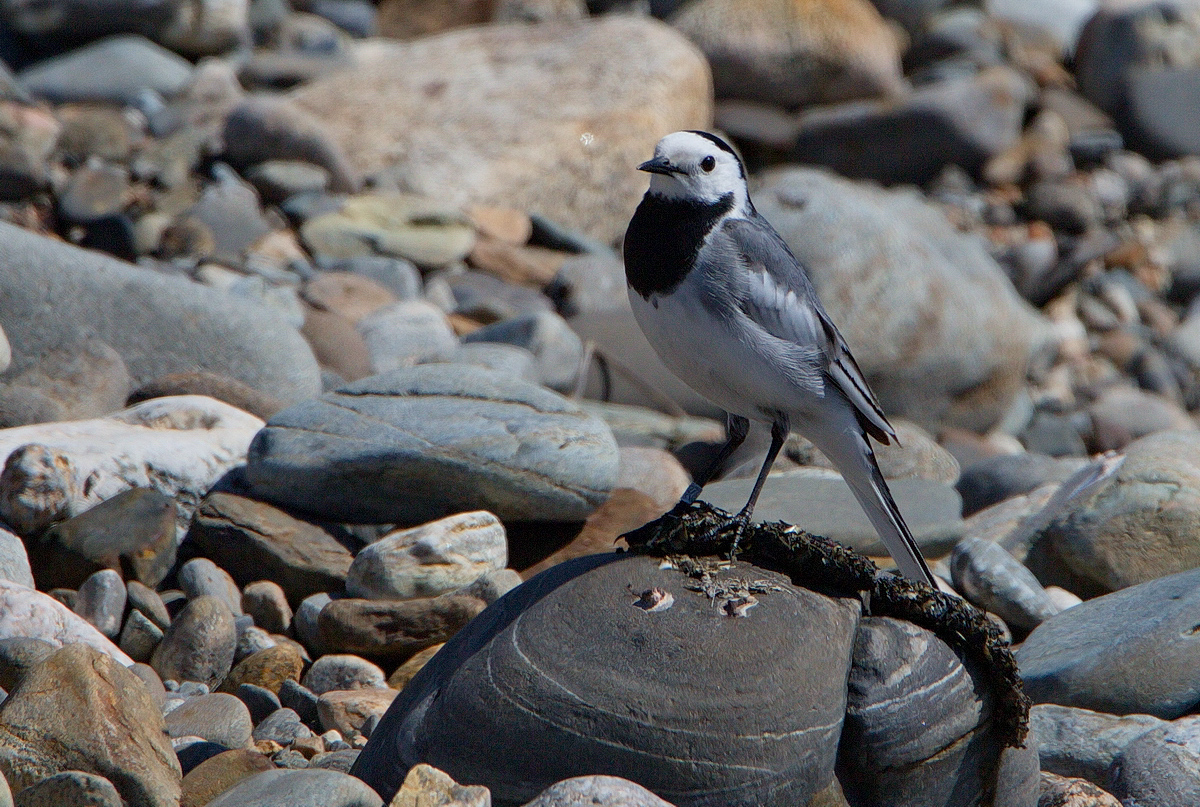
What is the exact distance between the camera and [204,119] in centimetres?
1148

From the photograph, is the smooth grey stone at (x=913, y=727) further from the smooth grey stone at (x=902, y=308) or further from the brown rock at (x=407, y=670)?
the smooth grey stone at (x=902, y=308)

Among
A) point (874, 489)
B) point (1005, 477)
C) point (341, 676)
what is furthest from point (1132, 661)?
point (1005, 477)

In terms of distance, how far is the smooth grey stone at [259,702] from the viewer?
4.65 metres

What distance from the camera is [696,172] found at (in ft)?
13.9

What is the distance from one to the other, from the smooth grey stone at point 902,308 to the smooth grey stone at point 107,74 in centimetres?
587

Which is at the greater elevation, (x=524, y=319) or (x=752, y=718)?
(x=752, y=718)

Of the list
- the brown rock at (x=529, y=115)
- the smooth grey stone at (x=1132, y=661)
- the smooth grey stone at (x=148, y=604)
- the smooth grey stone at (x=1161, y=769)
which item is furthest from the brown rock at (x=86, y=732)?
the brown rock at (x=529, y=115)

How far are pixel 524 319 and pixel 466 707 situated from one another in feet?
17.3

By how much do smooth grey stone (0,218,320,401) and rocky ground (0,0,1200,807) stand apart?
0.02m

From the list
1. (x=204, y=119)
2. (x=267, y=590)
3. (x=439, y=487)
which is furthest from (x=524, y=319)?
(x=204, y=119)

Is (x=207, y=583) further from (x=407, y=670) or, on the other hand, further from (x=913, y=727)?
(x=913, y=727)

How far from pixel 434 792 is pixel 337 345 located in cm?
515

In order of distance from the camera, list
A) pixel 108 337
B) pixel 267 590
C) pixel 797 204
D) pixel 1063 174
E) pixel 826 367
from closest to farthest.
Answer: pixel 826 367 < pixel 267 590 < pixel 108 337 < pixel 797 204 < pixel 1063 174

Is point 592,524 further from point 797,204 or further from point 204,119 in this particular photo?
point 204,119
